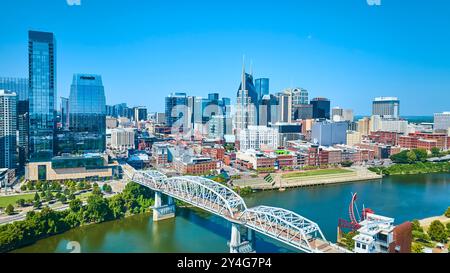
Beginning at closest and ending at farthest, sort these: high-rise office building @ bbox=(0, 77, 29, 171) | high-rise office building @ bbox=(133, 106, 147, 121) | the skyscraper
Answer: high-rise office building @ bbox=(0, 77, 29, 171) < the skyscraper < high-rise office building @ bbox=(133, 106, 147, 121)

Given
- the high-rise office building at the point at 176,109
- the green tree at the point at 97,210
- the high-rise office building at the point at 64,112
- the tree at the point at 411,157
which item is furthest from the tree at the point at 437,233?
the high-rise office building at the point at 176,109

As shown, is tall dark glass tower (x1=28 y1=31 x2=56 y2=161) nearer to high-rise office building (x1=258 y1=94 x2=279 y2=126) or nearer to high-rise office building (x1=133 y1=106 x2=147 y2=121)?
high-rise office building (x1=258 y1=94 x2=279 y2=126)

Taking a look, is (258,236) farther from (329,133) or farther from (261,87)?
(261,87)

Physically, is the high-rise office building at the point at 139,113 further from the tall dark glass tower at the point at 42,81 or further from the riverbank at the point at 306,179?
the riverbank at the point at 306,179

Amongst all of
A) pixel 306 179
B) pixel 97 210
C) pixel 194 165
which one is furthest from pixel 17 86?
pixel 306 179

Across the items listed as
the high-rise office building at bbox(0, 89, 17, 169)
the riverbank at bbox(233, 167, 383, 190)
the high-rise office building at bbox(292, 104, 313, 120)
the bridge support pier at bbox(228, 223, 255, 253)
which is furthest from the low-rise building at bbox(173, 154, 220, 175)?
the high-rise office building at bbox(292, 104, 313, 120)

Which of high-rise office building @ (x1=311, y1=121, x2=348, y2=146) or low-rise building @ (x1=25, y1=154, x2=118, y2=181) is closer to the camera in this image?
low-rise building @ (x1=25, y1=154, x2=118, y2=181)

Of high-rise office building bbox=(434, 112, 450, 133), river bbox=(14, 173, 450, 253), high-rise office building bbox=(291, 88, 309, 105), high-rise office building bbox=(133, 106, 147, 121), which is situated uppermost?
high-rise office building bbox=(291, 88, 309, 105)
